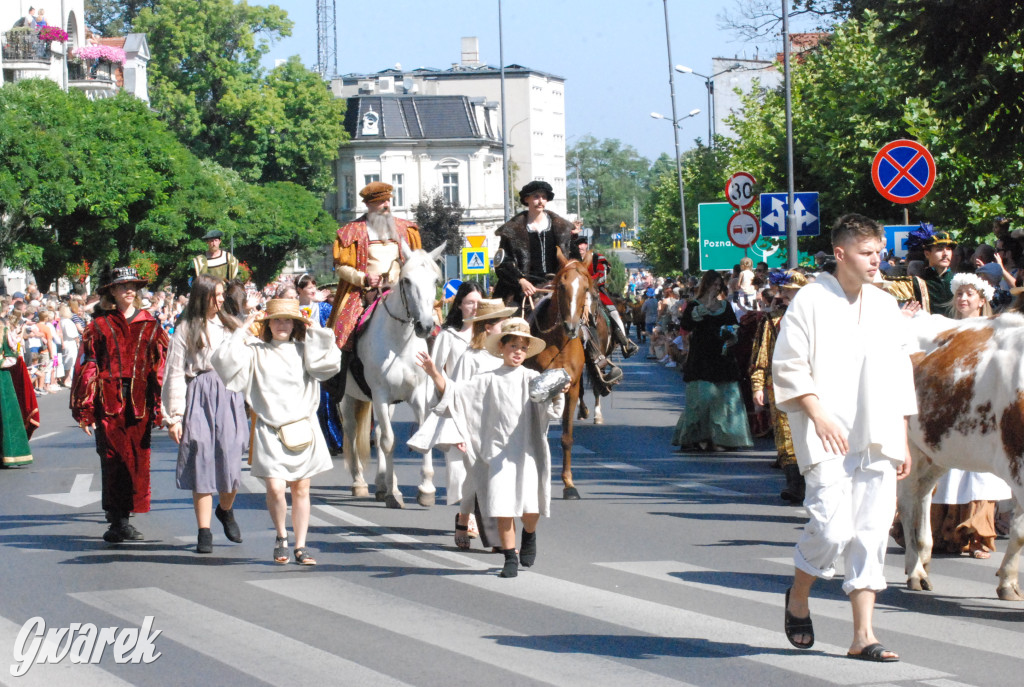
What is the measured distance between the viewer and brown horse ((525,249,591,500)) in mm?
13641

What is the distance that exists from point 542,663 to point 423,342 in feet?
22.1

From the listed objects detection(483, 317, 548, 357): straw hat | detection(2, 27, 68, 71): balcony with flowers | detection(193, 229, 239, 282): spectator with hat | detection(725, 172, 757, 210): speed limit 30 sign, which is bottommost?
detection(483, 317, 548, 357): straw hat

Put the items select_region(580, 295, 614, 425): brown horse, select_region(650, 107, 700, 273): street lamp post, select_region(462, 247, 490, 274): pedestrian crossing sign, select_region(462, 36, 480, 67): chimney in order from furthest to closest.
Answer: select_region(462, 36, 480, 67): chimney
select_region(650, 107, 700, 273): street lamp post
select_region(462, 247, 490, 274): pedestrian crossing sign
select_region(580, 295, 614, 425): brown horse

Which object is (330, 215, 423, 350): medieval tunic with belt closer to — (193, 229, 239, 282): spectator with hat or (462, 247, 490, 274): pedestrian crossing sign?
(193, 229, 239, 282): spectator with hat

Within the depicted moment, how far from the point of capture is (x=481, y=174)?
112 meters

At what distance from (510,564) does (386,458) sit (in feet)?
12.7

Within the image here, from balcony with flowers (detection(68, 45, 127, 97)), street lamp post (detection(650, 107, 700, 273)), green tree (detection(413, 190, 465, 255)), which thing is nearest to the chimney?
green tree (detection(413, 190, 465, 255))

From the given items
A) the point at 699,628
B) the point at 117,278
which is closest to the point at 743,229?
the point at 117,278

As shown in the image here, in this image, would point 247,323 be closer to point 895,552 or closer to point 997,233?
point 895,552

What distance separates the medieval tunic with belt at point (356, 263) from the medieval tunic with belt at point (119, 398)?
2734 millimetres

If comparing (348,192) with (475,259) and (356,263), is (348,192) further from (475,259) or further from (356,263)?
(356,263)

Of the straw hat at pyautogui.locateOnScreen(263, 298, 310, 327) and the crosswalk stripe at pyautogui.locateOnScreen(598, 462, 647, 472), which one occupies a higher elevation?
the straw hat at pyautogui.locateOnScreen(263, 298, 310, 327)

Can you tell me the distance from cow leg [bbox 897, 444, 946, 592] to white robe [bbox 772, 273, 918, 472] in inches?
77.1

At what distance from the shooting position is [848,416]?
278 inches
